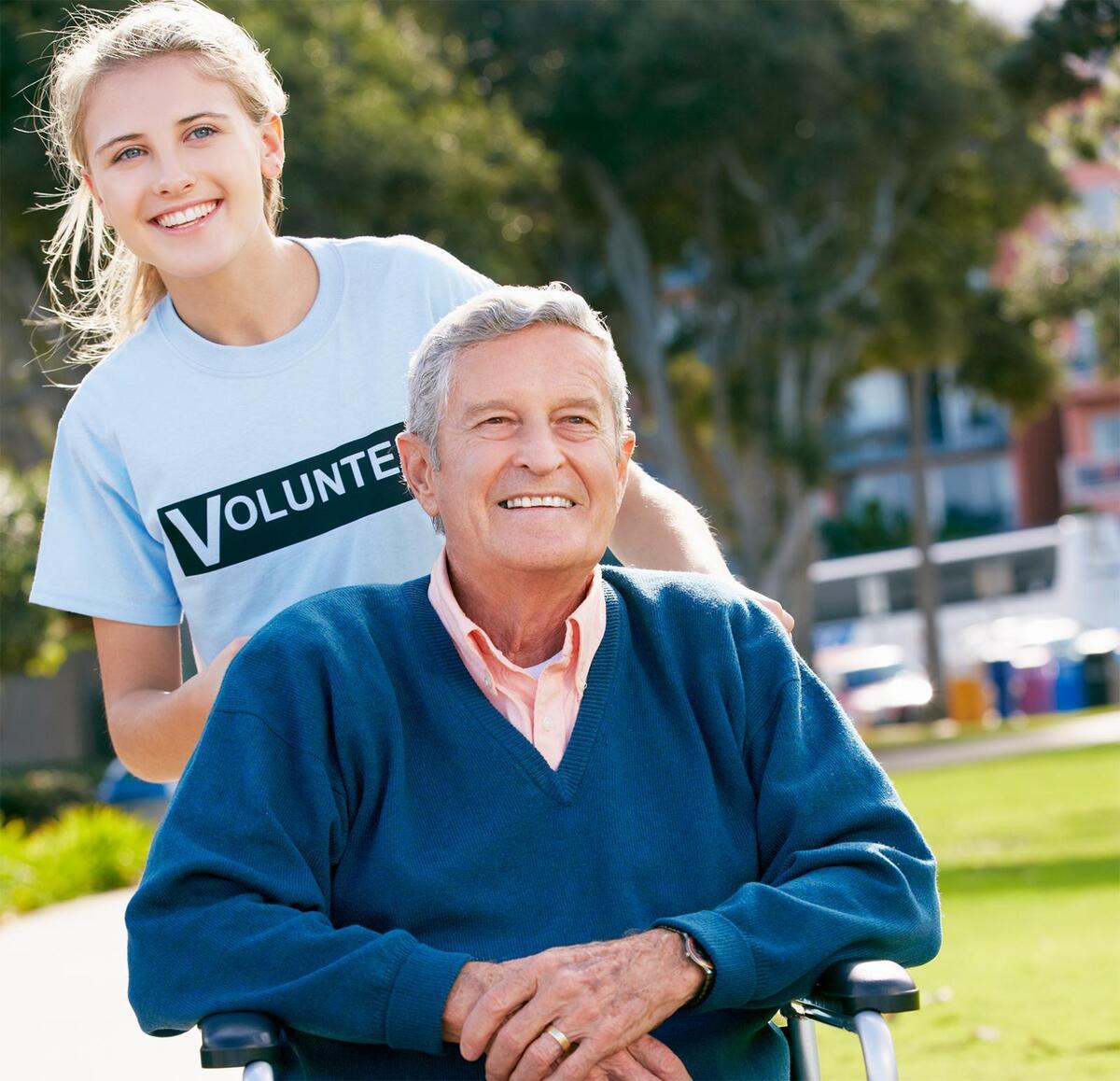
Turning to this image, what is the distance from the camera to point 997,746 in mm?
23859

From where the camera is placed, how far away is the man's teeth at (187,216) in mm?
2969

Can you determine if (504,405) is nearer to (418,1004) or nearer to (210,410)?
(210,410)

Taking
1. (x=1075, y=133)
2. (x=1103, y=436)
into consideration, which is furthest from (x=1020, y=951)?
(x=1103, y=436)

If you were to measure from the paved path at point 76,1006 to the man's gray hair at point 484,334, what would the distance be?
1371 mm

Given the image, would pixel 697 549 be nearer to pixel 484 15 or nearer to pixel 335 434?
pixel 335 434

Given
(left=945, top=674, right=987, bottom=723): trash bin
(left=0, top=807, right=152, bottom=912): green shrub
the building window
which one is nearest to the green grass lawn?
(left=0, top=807, right=152, bottom=912): green shrub

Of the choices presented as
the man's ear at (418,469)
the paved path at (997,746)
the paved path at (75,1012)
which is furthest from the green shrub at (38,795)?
the man's ear at (418,469)

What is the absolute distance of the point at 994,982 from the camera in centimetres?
680

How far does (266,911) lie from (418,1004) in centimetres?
23

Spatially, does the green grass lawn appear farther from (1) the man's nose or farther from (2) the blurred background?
(1) the man's nose

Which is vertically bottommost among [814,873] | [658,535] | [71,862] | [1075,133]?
[71,862]

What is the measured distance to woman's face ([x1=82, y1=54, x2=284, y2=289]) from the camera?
2932mm

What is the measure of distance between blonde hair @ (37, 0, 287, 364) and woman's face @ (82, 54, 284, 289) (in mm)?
22

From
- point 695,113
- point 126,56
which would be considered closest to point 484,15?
point 695,113
